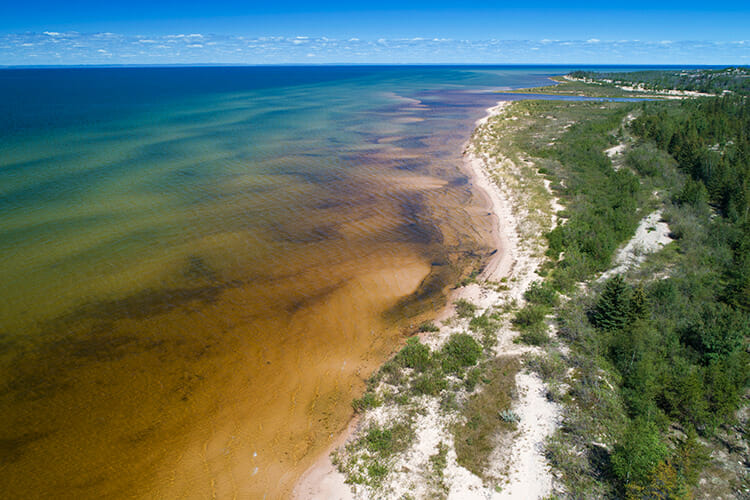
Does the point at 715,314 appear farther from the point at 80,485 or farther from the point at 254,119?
the point at 254,119

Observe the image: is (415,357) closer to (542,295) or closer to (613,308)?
(542,295)

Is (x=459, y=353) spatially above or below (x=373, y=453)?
above

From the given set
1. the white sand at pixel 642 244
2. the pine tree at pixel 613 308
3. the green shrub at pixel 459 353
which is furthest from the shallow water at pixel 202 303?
the white sand at pixel 642 244

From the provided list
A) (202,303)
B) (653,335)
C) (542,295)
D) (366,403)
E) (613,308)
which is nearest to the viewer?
(366,403)

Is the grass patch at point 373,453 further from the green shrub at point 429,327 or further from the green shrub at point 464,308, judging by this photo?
the green shrub at point 464,308

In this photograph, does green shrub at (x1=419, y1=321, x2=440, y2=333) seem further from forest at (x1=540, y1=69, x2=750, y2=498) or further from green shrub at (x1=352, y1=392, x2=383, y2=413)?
forest at (x1=540, y1=69, x2=750, y2=498)

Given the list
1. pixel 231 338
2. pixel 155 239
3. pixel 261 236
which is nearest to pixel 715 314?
pixel 231 338

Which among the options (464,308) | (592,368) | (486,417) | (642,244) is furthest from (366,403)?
(642,244)
